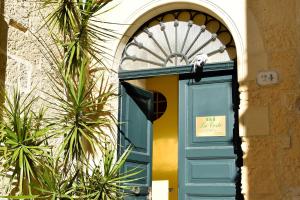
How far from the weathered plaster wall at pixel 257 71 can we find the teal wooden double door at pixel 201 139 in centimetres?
36

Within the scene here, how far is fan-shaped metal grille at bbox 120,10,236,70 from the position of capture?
236 inches

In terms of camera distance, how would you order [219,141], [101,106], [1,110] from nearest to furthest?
[1,110]
[219,141]
[101,106]

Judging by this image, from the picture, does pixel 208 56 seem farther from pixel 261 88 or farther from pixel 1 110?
pixel 1 110

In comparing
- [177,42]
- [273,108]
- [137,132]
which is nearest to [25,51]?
[137,132]

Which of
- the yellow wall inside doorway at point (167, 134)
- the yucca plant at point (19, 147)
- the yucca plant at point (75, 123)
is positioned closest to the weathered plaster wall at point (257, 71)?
the yucca plant at point (75, 123)

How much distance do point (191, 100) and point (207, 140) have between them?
0.53 meters

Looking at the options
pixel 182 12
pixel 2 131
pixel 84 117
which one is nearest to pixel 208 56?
pixel 182 12

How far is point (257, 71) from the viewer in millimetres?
5453

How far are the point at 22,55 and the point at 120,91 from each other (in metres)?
1.33

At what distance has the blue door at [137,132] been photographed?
20.3 feet

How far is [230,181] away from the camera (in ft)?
18.4

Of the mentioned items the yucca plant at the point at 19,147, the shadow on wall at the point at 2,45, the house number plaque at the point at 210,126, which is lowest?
the yucca plant at the point at 19,147

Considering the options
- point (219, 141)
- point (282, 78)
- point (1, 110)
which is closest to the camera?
point (1, 110)

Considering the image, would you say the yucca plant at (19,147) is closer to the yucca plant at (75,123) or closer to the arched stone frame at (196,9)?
the yucca plant at (75,123)
